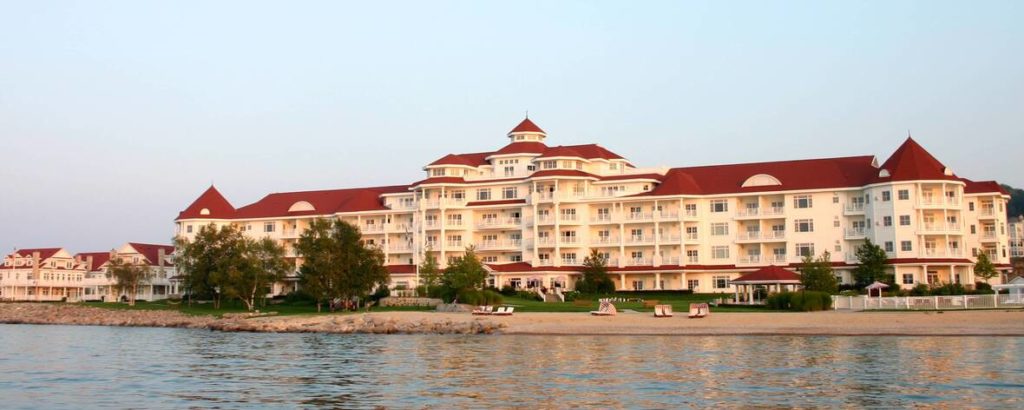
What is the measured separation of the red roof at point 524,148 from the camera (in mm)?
87062

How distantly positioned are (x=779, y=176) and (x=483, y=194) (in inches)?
1000

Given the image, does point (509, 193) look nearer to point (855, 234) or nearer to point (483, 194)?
point (483, 194)

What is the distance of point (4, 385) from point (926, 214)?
63.6 meters

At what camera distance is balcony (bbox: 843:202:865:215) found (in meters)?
73.6

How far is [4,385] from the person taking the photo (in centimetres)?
2781

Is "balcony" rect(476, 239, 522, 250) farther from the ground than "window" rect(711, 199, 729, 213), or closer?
closer

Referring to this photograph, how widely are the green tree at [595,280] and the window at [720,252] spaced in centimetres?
880

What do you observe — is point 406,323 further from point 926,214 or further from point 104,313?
point 926,214

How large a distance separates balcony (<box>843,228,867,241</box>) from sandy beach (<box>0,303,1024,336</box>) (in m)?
25.1

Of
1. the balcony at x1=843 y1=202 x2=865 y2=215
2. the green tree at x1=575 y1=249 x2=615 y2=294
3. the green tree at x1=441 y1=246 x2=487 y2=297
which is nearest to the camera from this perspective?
the green tree at x1=441 y1=246 x2=487 y2=297

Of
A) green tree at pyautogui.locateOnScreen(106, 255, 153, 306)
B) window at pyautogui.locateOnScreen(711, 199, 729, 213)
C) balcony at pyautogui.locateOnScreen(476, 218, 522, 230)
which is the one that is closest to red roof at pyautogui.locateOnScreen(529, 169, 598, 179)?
balcony at pyautogui.locateOnScreen(476, 218, 522, 230)

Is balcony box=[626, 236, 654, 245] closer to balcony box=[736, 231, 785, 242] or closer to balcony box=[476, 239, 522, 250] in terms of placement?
balcony box=[736, 231, 785, 242]

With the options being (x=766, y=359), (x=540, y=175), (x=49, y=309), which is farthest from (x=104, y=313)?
(x=766, y=359)

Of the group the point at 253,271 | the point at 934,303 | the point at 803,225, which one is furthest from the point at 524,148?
the point at 934,303
